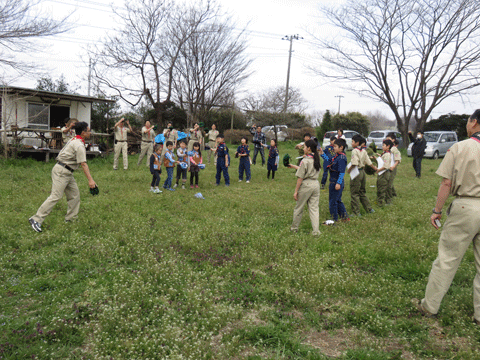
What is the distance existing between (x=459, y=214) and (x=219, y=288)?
A: 9.63 feet

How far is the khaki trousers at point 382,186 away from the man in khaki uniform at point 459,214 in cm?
547

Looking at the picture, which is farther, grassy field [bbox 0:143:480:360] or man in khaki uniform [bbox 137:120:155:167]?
man in khaki uniform [bbox 137:120:155:167]

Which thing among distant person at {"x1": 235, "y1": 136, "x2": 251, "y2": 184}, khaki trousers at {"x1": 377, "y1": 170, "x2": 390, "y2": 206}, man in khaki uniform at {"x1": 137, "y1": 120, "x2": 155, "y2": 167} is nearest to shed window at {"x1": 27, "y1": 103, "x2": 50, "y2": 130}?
man in khaki uniform at {"x1": 137, "y1": 120, "x2": 155, "y2": 167}

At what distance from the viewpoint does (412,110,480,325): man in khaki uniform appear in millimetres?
3594

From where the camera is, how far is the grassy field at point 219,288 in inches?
134

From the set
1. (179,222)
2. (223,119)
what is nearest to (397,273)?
(179,222)

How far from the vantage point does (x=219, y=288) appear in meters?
4.60

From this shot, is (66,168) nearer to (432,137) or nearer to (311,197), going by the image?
(311,197)

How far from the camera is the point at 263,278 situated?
192 inches

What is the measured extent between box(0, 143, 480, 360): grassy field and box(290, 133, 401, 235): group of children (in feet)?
1.41

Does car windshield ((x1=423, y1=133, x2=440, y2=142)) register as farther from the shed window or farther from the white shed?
the shed window

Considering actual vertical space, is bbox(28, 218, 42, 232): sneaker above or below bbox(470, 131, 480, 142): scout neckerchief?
→ below

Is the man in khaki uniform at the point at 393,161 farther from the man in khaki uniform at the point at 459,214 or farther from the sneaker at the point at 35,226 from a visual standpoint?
the sneaker at the point at 35,226

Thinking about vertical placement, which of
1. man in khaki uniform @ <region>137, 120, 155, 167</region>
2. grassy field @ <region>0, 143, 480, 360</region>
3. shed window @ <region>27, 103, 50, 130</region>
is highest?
shed window @ <region>27, 103, 50, 130</region>
